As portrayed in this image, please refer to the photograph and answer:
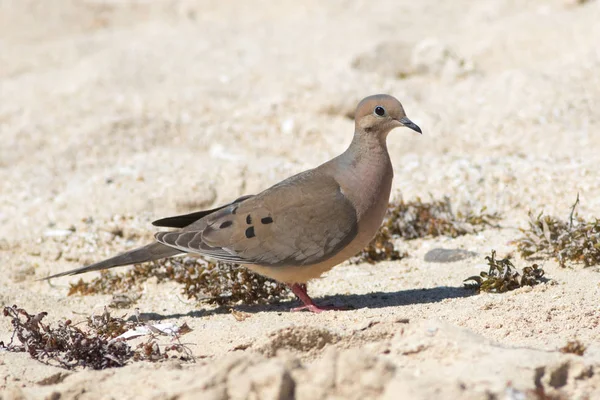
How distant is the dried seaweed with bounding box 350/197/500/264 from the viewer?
7.04 m

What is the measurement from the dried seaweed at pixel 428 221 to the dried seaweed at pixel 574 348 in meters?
2.84

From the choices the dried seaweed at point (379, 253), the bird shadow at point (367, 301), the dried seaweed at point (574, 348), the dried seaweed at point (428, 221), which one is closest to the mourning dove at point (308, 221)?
the bird shadow at point (367, 301)

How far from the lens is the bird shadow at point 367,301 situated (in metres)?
5.75

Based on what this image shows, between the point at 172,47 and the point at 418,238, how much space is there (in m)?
6.84

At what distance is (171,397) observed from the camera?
11.4 ft

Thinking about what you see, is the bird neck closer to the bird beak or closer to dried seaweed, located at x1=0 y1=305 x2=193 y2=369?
the bird beak

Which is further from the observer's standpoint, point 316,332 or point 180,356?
point 180,356

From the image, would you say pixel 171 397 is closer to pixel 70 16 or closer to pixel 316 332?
pixel 316 332

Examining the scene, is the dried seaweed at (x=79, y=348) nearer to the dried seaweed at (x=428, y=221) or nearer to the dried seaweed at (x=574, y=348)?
the dried seaweed at (x=574, y=348)

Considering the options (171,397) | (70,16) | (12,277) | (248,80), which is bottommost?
(171,397)

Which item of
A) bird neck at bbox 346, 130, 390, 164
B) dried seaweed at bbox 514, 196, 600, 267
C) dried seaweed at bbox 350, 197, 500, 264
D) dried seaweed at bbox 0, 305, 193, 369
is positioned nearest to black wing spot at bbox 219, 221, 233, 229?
bird neck at bbox 346, 130, 390, 164

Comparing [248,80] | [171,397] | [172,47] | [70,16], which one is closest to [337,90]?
[248,80]

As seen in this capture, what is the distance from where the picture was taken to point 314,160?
8.87 meters

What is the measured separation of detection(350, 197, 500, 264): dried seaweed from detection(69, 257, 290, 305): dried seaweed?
4.14 ft
